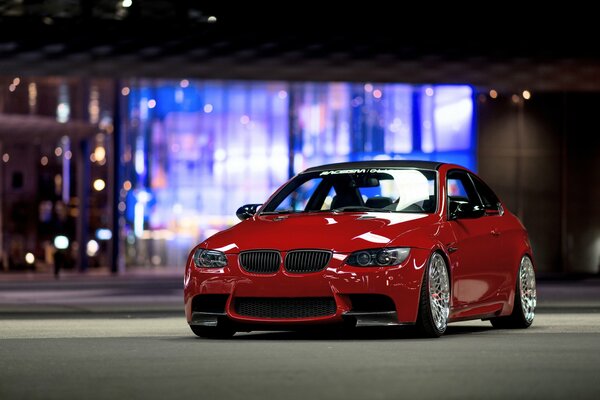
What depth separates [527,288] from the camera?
50.6ft

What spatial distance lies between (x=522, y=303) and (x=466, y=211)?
1.61 metres

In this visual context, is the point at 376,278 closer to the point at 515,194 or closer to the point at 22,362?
the point at 22,362

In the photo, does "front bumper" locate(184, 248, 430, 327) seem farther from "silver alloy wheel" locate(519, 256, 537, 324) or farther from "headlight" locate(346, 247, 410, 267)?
"silver alloy wheel" locate(519, 256, 537, 324)

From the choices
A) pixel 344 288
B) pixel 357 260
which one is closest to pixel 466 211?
pixel 357 260

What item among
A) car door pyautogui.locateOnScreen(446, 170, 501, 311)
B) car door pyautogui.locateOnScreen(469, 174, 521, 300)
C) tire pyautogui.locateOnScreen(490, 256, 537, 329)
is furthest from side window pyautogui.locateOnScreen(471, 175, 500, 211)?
tire pyautogui.locateOnScreen(490, 256, 537, 329)

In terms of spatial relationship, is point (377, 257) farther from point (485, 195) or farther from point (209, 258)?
point (485, 195)

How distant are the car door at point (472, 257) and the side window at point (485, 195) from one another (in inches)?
15.7

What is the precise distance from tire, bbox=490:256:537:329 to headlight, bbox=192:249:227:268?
3.39 metres

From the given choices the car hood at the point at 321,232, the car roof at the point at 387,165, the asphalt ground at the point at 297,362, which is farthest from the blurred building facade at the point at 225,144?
the car hood at the point at 321,232

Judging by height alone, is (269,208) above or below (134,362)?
above

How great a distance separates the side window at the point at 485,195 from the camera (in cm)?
1526

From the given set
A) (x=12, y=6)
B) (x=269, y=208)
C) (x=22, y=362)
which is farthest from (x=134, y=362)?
(x=12, y=6)

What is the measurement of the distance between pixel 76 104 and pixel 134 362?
116 ft

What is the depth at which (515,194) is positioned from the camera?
155ft
